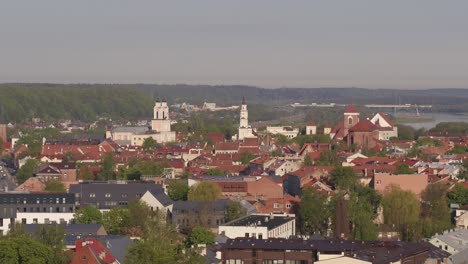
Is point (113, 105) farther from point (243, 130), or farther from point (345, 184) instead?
point (345, 184)

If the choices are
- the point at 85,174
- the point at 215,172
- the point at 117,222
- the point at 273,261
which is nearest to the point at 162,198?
the point at 117,222

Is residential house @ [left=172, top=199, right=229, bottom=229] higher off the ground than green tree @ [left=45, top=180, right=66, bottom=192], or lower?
higher

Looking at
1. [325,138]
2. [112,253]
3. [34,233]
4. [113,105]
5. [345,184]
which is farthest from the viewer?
[113,105]

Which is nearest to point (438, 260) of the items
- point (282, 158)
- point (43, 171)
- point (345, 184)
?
point (345, 184)

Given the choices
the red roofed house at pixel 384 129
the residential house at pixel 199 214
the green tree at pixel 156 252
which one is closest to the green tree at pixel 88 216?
the residential house at pixel 199 214

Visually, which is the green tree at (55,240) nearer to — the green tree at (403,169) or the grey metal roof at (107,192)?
the grey metal roof at (107,192)

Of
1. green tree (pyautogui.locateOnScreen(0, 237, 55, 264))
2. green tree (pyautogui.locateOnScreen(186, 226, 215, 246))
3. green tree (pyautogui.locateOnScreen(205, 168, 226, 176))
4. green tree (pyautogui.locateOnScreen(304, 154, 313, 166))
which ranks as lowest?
green tree (pyautogui.locateOnScreen(304, 154, 313, 166))

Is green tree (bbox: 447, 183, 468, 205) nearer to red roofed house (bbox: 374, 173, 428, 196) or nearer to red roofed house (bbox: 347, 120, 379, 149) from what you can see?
red roofed house (bbox: 374, 173, 428, 196)

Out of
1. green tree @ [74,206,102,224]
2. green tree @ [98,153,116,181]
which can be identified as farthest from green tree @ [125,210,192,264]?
green tree @ [98,153,116,181]
